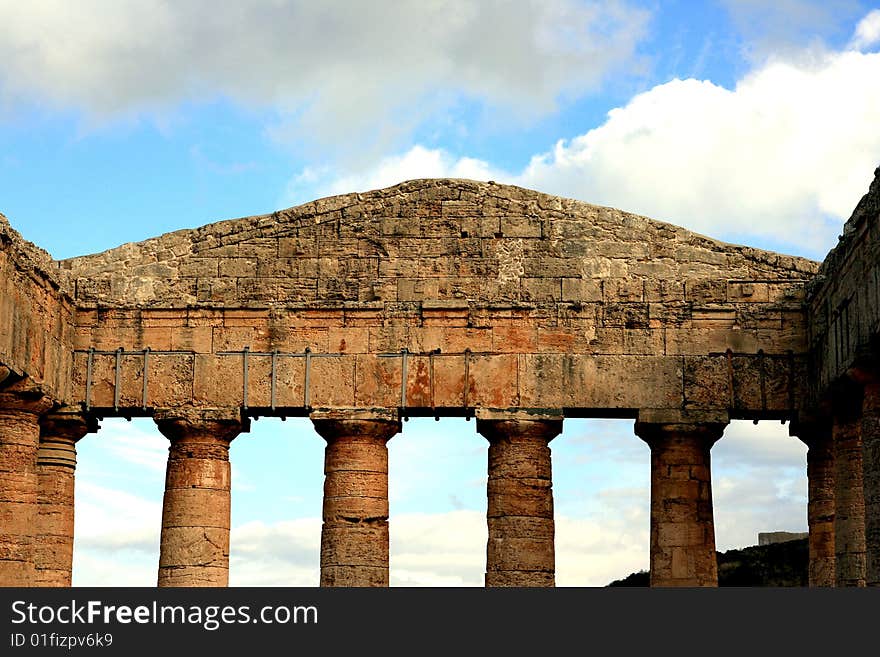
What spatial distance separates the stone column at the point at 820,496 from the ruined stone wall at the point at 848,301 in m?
1.34

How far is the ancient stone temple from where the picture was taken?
2978 centimetres

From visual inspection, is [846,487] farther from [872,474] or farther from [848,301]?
[848,301]

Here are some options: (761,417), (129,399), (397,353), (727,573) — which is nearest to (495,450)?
(397,353)

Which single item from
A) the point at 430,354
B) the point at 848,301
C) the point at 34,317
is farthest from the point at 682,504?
the point at 34,317

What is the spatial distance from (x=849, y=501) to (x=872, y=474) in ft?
10.1

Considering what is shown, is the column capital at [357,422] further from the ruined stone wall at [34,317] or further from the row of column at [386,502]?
the ruined stone wall at [34,317]

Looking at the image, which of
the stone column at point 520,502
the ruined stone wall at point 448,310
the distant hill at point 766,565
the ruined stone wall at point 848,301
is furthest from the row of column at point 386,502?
the distant hill at point 766,565

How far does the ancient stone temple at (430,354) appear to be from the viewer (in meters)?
29.8

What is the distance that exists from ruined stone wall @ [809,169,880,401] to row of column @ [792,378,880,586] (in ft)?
1.84

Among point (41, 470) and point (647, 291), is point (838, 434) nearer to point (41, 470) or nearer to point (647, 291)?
point (647, 291)

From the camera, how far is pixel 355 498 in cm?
2980

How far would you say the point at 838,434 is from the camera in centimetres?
2891

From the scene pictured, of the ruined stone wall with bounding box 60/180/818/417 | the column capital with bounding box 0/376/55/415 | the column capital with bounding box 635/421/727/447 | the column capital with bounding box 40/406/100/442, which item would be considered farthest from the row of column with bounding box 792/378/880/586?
the column capital with bounding box 0/376/55/415

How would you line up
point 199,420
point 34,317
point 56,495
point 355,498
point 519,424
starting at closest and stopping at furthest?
point 34,317 < point 355,498 < point 519,424 < point 199,420 < point 56,495
